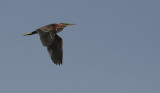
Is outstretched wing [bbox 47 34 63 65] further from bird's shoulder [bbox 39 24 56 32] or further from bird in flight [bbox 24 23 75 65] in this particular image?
A: bird's shoulder [bbox 39 24 56 32]

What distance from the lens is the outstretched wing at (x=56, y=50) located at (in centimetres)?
2850

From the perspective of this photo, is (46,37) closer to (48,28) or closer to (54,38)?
(54,38)

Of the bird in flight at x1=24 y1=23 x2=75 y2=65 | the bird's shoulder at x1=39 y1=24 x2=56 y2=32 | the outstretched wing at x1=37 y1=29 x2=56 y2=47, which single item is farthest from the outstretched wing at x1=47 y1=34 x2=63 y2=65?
the outstretched wing at x1=37 y1=29 x2=56 y2=47

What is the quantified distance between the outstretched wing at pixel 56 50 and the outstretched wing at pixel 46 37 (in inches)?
57.4

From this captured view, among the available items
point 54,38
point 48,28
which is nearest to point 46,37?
point 54,38

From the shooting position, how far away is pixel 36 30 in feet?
91.3

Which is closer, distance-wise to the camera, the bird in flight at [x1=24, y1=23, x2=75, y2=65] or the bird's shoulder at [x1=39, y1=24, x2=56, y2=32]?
the bird in flight at [x1=24, y1=23, x2=75, y2=65]

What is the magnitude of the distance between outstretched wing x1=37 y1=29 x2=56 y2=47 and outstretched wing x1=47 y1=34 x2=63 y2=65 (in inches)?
57.4

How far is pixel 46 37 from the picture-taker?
2628cm

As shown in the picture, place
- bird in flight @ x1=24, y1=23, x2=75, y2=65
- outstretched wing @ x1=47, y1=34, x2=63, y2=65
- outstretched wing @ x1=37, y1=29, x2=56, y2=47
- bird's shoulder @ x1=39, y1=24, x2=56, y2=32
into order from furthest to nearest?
outstretched wing @ x1=47, y1=34, x2=63, y2=65 < bird's shoulder @ x1=39, y1=24, x2=56, y2=32 < bird in flight @ x1=24, y1=23, x2=75, y2=65 < outstretched wing @ x1=37, y1=29, x2=56, y2=47

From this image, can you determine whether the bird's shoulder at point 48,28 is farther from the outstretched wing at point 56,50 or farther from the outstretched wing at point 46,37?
the outstretched wing at point 56,50

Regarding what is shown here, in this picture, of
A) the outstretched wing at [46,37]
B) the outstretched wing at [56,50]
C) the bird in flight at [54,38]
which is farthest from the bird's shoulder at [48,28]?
the outstretched wing at [56,50]

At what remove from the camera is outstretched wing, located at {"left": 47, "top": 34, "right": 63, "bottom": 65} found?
28.5m

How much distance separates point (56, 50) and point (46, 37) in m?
2.68
